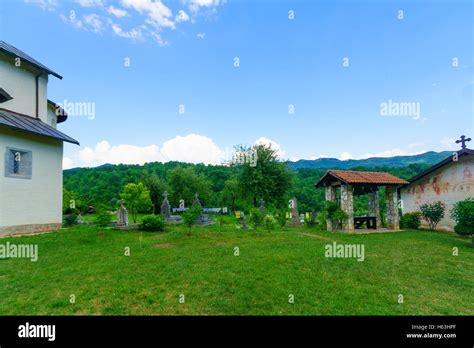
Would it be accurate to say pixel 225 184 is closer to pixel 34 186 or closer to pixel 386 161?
pixel 34 186

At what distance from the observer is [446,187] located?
15.5 metres

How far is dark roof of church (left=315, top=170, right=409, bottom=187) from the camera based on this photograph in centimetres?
1510

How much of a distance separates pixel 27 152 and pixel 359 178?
20.0 m

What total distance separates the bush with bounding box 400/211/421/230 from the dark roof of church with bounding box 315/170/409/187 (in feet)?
8.87

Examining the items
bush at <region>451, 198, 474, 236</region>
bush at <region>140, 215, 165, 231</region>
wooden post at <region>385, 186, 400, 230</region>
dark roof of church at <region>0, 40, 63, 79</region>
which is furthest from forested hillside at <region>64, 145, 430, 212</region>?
dark roof of church at <region>0, 40, 63, 79</region>

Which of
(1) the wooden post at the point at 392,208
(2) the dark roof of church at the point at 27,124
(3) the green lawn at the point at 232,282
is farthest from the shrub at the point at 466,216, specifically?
(2) the dark roof of church at the point at 27,124

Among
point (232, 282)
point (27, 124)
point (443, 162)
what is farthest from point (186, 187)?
point (232, 282)

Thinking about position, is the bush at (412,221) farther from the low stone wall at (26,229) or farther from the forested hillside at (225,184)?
the low stone wall at (26,229)

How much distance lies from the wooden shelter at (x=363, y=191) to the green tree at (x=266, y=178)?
28.3 feet

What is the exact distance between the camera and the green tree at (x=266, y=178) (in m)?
25.4

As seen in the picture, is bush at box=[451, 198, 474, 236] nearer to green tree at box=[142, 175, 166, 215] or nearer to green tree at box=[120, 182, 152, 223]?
green tree at box=[120, 182, 152, 223]

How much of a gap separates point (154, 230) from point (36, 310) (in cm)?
1036
